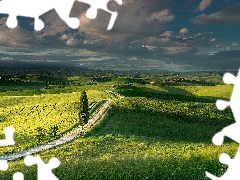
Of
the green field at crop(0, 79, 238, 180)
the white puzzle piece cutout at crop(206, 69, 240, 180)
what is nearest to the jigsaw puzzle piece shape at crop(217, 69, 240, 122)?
the white puzzle piece cutout at crop(206, 69, 240, 180)

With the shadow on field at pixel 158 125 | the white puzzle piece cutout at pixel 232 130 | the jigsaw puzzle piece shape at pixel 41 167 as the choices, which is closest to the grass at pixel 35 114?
the shadow on field at pixel 158 125

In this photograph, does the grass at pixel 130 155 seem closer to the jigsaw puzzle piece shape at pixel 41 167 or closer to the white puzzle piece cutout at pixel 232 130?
the jigsaw puzzle piece shape at pixel 41 167

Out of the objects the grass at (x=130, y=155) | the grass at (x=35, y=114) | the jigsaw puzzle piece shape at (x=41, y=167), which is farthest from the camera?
the grass at (x=35, y=114)

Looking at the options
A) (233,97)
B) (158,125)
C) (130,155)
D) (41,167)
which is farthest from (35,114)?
(233,97)

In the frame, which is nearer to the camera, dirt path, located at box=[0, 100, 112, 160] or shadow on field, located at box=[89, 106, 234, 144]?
dirt path, located at box=[0, 100, 112, 160]

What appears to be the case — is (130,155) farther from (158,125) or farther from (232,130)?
(158,125)

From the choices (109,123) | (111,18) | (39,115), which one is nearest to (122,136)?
(109,123)

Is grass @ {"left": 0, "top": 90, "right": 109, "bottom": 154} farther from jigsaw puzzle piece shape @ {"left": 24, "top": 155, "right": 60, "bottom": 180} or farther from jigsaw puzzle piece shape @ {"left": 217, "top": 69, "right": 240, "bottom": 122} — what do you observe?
jigsaw puzzle piece shape @ {"left": 217, "top": 69, "right": 240, "bottom": 122}

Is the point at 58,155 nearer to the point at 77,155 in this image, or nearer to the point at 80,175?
the point at 77,155
